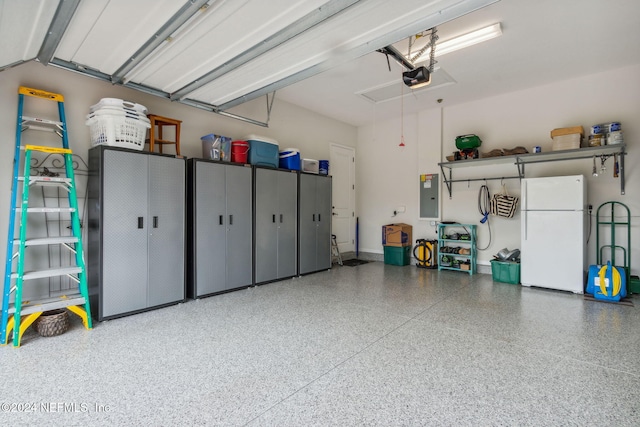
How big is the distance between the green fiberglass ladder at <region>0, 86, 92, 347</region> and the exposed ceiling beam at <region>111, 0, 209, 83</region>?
74 cm

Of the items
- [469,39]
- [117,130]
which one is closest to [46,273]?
[117,130]

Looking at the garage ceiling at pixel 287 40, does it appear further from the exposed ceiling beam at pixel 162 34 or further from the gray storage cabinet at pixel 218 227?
the gray storage cabinet at pixel 218 227

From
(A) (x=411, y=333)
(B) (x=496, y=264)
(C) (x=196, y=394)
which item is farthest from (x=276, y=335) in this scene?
(B) (x=496, y=264)

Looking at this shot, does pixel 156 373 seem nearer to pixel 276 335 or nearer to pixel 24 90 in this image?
pixel 276 335

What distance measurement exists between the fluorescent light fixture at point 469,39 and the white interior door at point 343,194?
3436 millimetres

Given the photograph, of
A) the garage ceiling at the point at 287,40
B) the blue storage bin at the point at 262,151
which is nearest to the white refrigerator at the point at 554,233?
the garage ceiling at the point at 287,40

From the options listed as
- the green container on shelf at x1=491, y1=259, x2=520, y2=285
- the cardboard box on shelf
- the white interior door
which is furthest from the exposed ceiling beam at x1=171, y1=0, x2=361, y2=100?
the green container on shelf at x1=491, y1=259, x2=520, y2=285

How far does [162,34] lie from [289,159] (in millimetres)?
2864

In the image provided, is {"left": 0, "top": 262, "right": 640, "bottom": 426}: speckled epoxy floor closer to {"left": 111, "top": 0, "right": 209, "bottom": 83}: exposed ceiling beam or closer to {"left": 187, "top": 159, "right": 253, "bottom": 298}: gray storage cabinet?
{"left": 187, "top": 159, "right": 253, "bottom": 298}: gray storage cabinet

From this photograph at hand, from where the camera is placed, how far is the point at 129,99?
4.11 metres

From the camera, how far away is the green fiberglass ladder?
2.85 meters

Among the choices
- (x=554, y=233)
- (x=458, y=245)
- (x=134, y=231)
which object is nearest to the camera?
(x=134, y=231)

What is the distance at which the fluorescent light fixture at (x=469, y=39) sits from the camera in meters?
3.53

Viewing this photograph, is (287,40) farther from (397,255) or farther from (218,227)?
(397,255)
